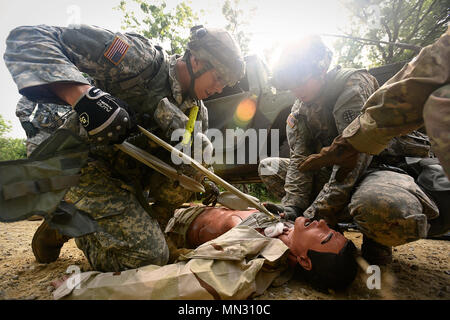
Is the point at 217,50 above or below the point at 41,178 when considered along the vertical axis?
above

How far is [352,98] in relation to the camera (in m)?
2.08

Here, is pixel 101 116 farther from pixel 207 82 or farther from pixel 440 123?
pixel 440 123

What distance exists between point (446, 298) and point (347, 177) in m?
0.87

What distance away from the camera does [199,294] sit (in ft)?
4.08

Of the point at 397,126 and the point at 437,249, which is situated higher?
the point at 397,126

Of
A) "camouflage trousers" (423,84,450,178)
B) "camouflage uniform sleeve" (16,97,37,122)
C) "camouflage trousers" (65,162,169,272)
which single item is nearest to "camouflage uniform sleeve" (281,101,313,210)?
"camouflage trousers" (65,162,169,272)

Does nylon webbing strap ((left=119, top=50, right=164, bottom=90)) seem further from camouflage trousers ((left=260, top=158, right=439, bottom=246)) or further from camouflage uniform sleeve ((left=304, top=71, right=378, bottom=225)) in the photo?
camouflage trousers ((left=260, top=158, right=439, bottom=246))

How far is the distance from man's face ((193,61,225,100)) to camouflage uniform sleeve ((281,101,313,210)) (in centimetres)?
100

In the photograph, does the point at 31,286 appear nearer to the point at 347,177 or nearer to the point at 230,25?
the point at 347,177

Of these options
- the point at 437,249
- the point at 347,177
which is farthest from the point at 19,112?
the point at 437,249

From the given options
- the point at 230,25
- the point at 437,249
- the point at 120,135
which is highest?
the point at 230,25

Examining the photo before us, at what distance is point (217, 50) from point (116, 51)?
2.48ft

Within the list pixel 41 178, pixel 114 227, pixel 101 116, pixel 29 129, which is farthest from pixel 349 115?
pixel 29 129

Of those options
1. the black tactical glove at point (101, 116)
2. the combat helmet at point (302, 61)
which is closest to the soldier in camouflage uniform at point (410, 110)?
the combat helmet at point (302, 61)
